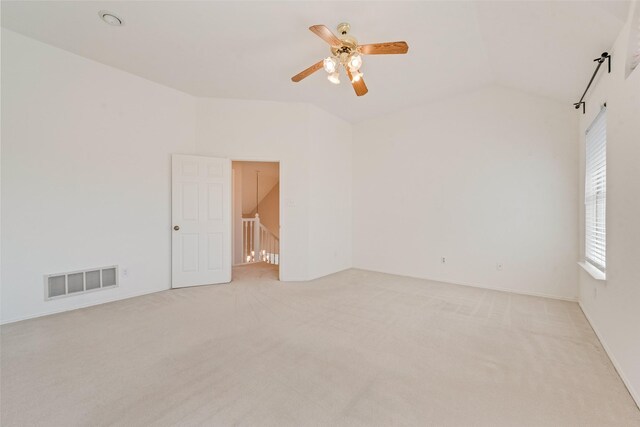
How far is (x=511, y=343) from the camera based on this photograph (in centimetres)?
238

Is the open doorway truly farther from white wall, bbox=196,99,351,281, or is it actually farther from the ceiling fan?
the ceiling fan

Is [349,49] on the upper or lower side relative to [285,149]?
upper

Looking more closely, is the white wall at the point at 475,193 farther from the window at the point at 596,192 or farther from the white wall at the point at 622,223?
the white wall at the point at 622,223

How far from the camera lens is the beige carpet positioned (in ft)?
5.09

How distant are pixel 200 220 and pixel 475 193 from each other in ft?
14.5

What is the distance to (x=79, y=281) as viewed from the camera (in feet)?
10.6

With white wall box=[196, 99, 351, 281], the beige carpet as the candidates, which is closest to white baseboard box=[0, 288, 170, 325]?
the beige carpet

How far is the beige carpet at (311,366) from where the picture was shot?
155 cm

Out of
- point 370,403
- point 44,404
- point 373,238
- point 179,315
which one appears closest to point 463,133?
point 373,238

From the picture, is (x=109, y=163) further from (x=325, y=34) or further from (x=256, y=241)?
(x=256, y=241)

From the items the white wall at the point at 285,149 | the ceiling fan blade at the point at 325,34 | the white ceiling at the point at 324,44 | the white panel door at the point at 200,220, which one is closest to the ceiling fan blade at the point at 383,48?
the ceiling fan blade at the point at 325,34

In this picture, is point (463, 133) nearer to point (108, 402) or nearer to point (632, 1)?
point (632, 1)

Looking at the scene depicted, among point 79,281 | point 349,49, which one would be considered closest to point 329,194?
point 349,49

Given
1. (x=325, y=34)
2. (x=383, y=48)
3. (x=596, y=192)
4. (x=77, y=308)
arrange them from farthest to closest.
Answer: (x=77, y=308)
(x=596, y=192)
(x=383, y=48)
(x=325, y=34)
